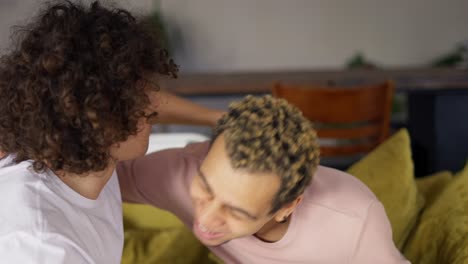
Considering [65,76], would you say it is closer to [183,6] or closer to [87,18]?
[87,18]

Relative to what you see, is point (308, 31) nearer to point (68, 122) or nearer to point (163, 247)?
point (163, 247)

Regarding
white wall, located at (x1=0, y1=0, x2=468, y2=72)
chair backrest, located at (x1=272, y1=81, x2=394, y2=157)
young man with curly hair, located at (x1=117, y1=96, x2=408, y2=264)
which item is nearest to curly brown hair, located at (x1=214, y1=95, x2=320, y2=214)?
young man with curly hair, located at (x1=117, y1=96, x2=408, y2=264)

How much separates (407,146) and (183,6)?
2.94m

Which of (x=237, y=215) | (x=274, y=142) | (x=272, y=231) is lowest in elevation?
(x=272, y=231)

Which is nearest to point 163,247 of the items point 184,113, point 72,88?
point 184,113

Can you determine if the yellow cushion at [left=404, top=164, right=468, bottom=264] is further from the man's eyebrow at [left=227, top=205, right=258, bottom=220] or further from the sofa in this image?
the man's eyebrow at [left=227, top=205, right=258, bottom=220]

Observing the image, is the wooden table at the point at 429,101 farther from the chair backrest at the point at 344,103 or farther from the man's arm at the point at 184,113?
the man's arm at the point at 184,113

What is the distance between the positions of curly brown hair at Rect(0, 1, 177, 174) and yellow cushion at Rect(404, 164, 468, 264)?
2.53 feet

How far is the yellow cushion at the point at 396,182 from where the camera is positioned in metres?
1.43

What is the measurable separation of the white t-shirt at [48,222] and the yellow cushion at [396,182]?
701 millimetres

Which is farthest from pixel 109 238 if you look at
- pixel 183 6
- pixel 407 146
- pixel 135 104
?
pixel 183 6

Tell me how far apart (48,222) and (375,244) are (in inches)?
23.0

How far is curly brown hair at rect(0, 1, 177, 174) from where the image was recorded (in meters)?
0.93

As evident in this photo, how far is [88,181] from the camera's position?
1052 millimetres
